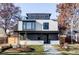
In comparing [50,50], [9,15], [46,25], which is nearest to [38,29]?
[46,25]

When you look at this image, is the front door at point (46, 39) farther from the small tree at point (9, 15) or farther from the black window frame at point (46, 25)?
the small tree at point (9, 15)

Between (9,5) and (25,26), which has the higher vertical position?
(9,5)

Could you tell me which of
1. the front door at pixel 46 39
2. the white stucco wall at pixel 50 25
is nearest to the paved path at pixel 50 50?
the front door at pixel 46 39

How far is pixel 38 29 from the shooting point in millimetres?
2160

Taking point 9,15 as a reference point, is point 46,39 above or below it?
below

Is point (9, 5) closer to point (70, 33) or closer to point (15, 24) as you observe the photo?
point (15, 24)

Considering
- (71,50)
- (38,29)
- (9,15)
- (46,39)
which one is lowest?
(71,50)

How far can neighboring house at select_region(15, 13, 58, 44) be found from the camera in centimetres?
214

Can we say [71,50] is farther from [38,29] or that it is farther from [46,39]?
[38,29]

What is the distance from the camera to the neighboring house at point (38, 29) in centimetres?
214

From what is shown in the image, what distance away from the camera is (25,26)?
7.04ft

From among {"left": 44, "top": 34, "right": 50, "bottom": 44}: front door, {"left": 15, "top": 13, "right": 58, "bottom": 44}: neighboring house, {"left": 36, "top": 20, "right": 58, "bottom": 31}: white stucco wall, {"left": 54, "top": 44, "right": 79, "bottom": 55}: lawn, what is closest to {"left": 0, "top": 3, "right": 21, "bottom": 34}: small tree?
{"left": 15, "top": 13, "right": 58, "bottom": 44}: neighboring house
